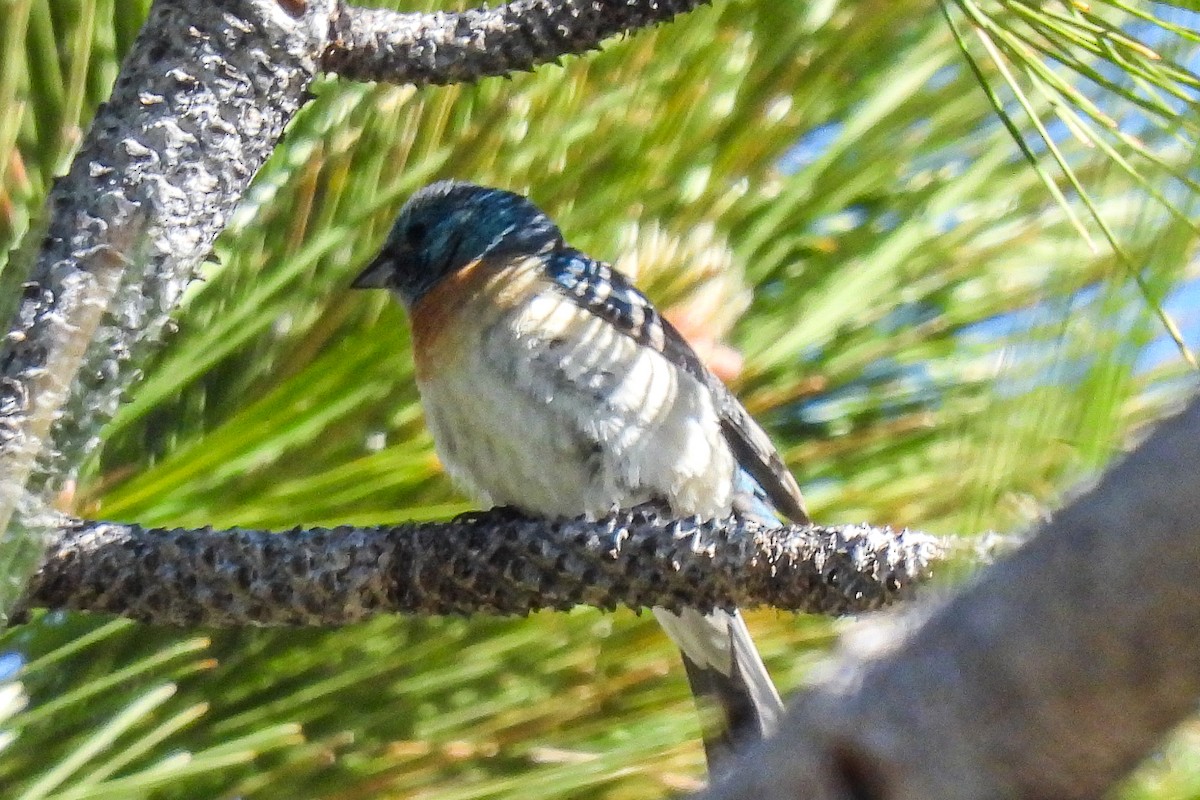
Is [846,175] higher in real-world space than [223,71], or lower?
lower

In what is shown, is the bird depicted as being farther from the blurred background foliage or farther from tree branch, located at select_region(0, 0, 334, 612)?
tree branch, located at select_region(0, 0, 334, 612)

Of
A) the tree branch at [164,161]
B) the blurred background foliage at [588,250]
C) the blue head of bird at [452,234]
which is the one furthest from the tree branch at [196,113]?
the blue head of bird at [452,234]

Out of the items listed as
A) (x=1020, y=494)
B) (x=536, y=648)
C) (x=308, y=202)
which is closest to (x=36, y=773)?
(x=536, y=648)

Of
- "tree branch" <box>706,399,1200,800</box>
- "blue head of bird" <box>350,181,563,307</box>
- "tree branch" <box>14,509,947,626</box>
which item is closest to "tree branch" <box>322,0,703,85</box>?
"tree branch" <box>14,509,947,626</box>

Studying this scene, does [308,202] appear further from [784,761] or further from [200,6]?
[784,761]

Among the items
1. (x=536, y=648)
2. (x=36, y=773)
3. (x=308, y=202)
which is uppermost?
(x=308, y=202)

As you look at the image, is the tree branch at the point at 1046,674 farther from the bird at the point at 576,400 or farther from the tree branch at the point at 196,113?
the bird at the point at 576,400

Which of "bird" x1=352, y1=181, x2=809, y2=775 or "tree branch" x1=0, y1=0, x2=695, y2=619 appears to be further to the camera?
"bird" x1=352, y1=181, x2=809, y2=775
